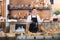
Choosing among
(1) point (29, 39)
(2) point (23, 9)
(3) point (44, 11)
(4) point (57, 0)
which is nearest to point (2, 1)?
(2) point (23, 9)

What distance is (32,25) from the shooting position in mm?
2217

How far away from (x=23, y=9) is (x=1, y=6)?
637 millimetres

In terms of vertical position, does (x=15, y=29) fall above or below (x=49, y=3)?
below

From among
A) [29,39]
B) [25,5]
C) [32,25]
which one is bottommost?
[29,39]

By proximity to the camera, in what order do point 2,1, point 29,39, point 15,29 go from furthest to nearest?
point 2,1 < point 15,29 < point 29,39

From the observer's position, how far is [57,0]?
486 cm

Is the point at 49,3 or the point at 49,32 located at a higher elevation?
the point at 49,3

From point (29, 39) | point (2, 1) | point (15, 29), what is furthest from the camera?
point (2, 1)

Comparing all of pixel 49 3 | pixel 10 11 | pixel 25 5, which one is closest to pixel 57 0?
pixel 49 3

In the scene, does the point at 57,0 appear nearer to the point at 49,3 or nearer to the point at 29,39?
the point at 49,3

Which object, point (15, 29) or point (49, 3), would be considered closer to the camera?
point (15, 29)

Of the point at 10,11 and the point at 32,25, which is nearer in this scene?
the point at 32,25

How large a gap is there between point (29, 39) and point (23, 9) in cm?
288

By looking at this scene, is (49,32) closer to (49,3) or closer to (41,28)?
(41,28)
